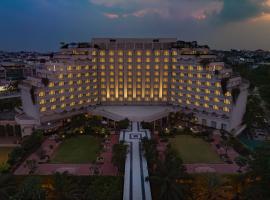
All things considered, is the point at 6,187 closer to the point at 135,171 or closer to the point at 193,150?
the point at 135,171

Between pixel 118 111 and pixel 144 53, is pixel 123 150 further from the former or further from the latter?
pixel 144 53

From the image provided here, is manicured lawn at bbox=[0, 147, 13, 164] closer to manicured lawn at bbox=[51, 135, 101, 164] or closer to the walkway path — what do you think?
manicured lawn at bbox=[51, 135, 101, 164]

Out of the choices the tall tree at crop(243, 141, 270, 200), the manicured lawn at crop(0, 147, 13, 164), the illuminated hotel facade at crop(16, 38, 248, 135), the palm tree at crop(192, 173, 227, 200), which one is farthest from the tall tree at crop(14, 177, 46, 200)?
the illuminated hotel facade at crop(16, 38, 248, 135)

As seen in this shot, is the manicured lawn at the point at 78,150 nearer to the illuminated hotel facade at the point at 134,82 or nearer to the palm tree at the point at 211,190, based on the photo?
the illuminated hotel facade at the point at 134,82

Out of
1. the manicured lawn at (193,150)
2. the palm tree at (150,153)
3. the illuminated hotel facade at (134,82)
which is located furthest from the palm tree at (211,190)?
the illuminated hotel facade at (134,82)

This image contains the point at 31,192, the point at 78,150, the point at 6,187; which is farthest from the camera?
the point at 78,150

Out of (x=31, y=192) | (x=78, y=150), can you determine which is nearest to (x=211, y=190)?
(x=31, y=192)

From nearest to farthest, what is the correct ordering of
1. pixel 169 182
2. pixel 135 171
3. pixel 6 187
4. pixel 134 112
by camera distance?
pixel 169 182
pixel 6 187
pixel 135 171
pixel 134 112
